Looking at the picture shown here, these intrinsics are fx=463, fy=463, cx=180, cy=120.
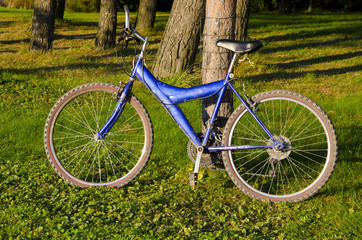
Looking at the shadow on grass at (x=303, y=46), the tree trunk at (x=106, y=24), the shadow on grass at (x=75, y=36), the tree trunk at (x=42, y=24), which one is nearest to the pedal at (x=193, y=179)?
the tree trunk at (x=42, y=24)

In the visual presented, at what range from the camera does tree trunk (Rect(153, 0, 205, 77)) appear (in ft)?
28.0

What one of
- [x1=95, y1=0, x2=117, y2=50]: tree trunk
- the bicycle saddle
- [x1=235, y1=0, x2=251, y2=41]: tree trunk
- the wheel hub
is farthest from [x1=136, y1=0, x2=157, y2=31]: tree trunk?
the wheel hub

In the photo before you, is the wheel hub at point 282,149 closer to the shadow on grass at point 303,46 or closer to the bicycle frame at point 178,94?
the bicycle frame at point 178,94

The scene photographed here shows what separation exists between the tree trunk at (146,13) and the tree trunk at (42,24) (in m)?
4.77

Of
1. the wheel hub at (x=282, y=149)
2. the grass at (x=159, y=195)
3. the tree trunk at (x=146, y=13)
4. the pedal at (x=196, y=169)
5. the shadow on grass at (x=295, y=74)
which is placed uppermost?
the tree trunk at (x=146, y=13)

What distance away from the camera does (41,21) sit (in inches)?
433

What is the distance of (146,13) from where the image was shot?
15.5 meters

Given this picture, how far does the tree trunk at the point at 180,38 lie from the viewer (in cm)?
855

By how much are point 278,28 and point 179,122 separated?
46.3 ft

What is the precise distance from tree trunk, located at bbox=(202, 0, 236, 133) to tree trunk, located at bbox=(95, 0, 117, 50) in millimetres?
7409

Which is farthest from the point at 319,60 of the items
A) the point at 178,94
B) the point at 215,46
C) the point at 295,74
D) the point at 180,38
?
the point at 178,94

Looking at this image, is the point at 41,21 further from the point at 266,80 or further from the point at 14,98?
the point at 266,80

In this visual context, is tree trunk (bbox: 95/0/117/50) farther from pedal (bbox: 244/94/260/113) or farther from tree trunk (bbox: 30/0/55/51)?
pedal (bbox: 244/94/260/113)

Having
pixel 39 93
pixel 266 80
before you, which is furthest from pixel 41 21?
pixel 266 80
